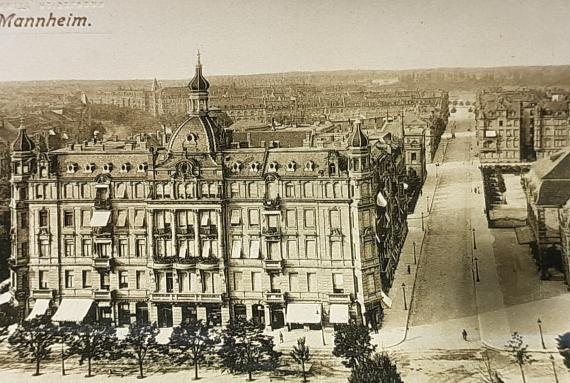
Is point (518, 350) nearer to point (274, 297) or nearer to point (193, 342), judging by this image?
point (274, 297)

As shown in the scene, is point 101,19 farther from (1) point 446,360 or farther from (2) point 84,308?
(1) point 446,360

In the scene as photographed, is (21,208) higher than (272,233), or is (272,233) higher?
(21,208)

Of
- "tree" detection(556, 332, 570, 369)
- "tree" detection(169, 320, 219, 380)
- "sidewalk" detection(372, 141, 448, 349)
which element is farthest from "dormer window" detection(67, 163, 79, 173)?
"tree" detection(556, 332, 570, 369)

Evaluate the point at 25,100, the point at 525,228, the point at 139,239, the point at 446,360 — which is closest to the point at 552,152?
the point at 525,228

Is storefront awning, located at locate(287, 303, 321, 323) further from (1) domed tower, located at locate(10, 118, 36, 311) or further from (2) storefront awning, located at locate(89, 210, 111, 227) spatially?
(1) domed tower, located at locate(10, 118, 36, 311)

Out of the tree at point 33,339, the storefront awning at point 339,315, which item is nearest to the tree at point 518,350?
the storefront awning at point 339,315

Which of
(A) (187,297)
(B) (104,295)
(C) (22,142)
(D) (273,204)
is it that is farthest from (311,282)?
(C) (22,142)

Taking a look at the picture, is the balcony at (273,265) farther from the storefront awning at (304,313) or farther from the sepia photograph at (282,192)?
the storefront awning at (304,313)
